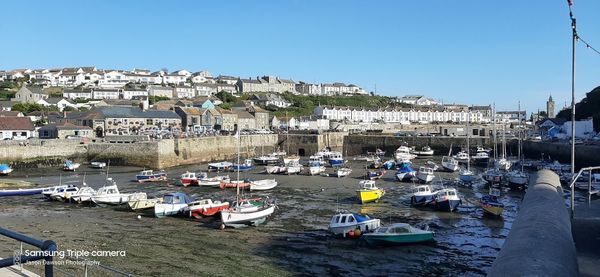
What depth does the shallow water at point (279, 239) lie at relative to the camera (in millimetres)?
16344

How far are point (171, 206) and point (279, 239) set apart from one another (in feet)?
24.8

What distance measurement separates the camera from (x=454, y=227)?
2316 centimetres

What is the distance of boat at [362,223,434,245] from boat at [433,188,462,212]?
24.7 ft

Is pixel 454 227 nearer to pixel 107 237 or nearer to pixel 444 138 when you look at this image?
pixel 107 237

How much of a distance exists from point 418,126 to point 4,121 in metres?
74.0

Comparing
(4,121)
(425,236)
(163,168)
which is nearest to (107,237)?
(425,236)

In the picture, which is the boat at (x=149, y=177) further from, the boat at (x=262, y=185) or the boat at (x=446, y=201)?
the boat at (x=446, y=201)

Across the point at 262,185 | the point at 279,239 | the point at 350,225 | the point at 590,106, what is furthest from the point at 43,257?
the point at 590,106

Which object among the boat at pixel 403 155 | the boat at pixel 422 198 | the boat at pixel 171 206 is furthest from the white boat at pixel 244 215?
the boat at pixel 403 155

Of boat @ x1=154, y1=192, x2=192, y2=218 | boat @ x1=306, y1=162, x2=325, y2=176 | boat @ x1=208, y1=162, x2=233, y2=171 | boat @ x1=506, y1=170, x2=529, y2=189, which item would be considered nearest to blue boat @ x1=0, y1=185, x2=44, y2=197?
boat @ x1=154, y1=192, x2=192, y2=218

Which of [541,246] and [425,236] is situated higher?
[541,246]

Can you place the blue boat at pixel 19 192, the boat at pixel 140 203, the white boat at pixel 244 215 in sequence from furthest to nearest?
the blue boat at pixel 19 192 → the boat at pixel 140 203 → the white boat at pixel 244 215

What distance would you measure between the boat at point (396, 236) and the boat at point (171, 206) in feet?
33.7

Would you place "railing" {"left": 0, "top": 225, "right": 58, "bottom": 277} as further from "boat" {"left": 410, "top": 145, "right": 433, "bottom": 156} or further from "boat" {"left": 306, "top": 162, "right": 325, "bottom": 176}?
"boat" {"left": 410, "top": 145, "right": 433, "bottom": 156}
